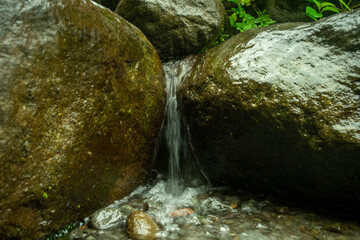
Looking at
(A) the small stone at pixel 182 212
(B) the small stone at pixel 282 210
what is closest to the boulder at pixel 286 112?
(B) the small stone at pixel 282 210

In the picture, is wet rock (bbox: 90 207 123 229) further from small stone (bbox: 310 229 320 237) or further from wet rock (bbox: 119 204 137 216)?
small stone (bbox: 310 229 320 237)

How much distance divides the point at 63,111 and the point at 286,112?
197 centimetres

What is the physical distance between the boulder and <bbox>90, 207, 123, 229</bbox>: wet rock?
119 centimetres

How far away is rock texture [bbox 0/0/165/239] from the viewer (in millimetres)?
1758

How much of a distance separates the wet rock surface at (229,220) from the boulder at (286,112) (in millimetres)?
201

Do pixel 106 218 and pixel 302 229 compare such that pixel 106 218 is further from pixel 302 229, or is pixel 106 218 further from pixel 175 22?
pixel 175 22

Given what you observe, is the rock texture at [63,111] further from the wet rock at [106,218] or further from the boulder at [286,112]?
the boulder at [286,112]

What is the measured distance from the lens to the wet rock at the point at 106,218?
7.48 feet

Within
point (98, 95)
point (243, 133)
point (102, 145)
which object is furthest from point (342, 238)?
→ point (98, 95)

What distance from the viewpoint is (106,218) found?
7.70ft

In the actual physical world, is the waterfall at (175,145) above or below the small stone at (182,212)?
above

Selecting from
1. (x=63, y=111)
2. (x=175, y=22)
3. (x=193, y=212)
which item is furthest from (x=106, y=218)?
(x=175, y=22)

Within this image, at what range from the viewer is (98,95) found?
90.0 inches

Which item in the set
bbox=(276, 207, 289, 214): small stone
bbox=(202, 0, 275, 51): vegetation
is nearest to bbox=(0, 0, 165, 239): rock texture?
bbox=(276, 207, 289, 214): small stone
